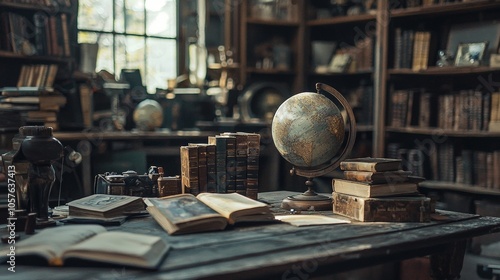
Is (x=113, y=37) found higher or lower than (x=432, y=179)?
higher

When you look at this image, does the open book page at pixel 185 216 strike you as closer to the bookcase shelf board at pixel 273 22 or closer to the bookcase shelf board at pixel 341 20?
the bookcase shelf board at pixel 341 20

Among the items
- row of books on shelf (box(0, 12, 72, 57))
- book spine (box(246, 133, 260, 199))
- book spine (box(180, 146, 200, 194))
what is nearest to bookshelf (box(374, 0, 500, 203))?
book spine (box(246, 133, 260, 199))

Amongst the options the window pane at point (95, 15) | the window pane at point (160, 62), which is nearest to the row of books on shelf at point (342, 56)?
the window pane at point (160, 62)

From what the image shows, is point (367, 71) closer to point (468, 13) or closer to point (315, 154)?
point (468, 13)

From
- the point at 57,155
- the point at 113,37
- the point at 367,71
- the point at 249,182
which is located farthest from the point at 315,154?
the point at 113,37

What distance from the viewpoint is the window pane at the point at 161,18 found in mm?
5258

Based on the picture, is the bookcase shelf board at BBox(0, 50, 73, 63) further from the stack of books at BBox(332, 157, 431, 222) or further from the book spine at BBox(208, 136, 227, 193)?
the stack of books at BBox(332, 157, 431, 222)

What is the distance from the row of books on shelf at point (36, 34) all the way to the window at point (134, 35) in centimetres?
49

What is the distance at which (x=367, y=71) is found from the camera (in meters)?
4.97

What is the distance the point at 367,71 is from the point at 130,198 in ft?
10.3

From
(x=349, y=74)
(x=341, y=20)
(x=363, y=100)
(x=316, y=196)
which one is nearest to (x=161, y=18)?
(x=341, y=20)

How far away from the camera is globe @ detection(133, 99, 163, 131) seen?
185 inches

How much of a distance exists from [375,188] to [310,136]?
0.35 metres

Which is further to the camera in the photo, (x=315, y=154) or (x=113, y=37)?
(x=113, y=37)
